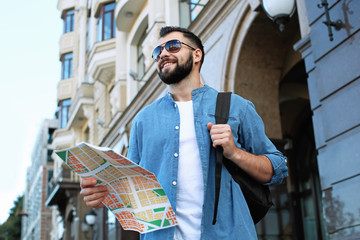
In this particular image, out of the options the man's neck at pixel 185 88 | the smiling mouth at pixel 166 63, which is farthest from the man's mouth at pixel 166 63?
the man's neck at pixel 185 88

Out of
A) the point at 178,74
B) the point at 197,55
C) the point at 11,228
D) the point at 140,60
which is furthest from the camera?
the point at 11,228

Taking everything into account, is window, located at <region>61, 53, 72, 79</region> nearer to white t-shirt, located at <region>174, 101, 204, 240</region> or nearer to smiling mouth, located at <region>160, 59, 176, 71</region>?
smiling mouth, located at <region>160, 59, 176, 71</region>

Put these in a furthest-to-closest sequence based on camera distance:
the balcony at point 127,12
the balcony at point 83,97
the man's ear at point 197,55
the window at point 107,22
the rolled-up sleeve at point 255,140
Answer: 1. the balcony at point 83,97
2. the window at point 107,22
3. the balcony at point 127,12
4. the man's ear at point 197,55
5. the rolled-up sleeve at point 255,140

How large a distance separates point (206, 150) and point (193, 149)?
0.26ft

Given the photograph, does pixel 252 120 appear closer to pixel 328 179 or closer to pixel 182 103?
pixel 182 103

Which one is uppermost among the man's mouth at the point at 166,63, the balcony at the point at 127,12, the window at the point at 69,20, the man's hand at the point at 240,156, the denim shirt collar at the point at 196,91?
the window at the point at 69,20

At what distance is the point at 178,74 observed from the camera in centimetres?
259

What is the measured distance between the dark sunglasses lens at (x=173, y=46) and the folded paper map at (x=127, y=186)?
2.44 feet

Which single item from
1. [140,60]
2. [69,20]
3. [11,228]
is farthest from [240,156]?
[11,228]

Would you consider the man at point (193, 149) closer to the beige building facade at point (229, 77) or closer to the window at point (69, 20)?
the beige building facade at point (229, 77)

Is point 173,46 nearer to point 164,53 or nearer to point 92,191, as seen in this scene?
point 164,53

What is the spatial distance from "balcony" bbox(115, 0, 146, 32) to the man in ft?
45.5

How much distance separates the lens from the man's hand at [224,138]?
2217 millimetres

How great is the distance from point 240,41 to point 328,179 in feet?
12.5
